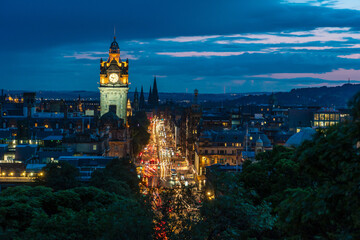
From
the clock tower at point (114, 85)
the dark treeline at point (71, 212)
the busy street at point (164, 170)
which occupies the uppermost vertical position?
the clock tower at point (114, 85)

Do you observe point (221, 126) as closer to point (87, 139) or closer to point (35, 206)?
point (87, 139)

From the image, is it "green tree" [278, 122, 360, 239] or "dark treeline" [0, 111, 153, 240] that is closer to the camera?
"green tree" [278, 122, 360, 239]

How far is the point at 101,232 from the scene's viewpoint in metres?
35.3

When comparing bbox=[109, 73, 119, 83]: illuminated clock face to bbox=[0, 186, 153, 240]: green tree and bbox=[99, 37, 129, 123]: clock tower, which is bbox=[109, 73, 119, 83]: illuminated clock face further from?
bbox=[0, 186, 153, 240]: green tree

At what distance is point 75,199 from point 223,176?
20.4 m

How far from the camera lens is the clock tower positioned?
161125mm

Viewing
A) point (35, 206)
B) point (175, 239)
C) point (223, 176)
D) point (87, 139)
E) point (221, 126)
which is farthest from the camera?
point (221, 126)

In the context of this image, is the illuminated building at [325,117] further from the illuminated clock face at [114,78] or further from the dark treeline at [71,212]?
the dark treeline at [71,212]

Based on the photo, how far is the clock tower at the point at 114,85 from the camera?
161125 mm

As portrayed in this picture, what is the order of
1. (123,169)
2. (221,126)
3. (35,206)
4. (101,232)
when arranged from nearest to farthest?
(101,232)
(35,206)
(123,169)
(221,126)

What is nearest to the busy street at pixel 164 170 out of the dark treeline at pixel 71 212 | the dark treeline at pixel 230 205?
the dark treeline at pixel 71 212

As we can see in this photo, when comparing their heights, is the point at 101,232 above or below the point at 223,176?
below

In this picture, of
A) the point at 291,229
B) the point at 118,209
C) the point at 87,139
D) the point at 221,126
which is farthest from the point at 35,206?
the point at 221,126

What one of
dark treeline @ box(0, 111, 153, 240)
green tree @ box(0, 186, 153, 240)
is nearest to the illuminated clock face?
dark treeline @ box(0, 111, 153, 240)
